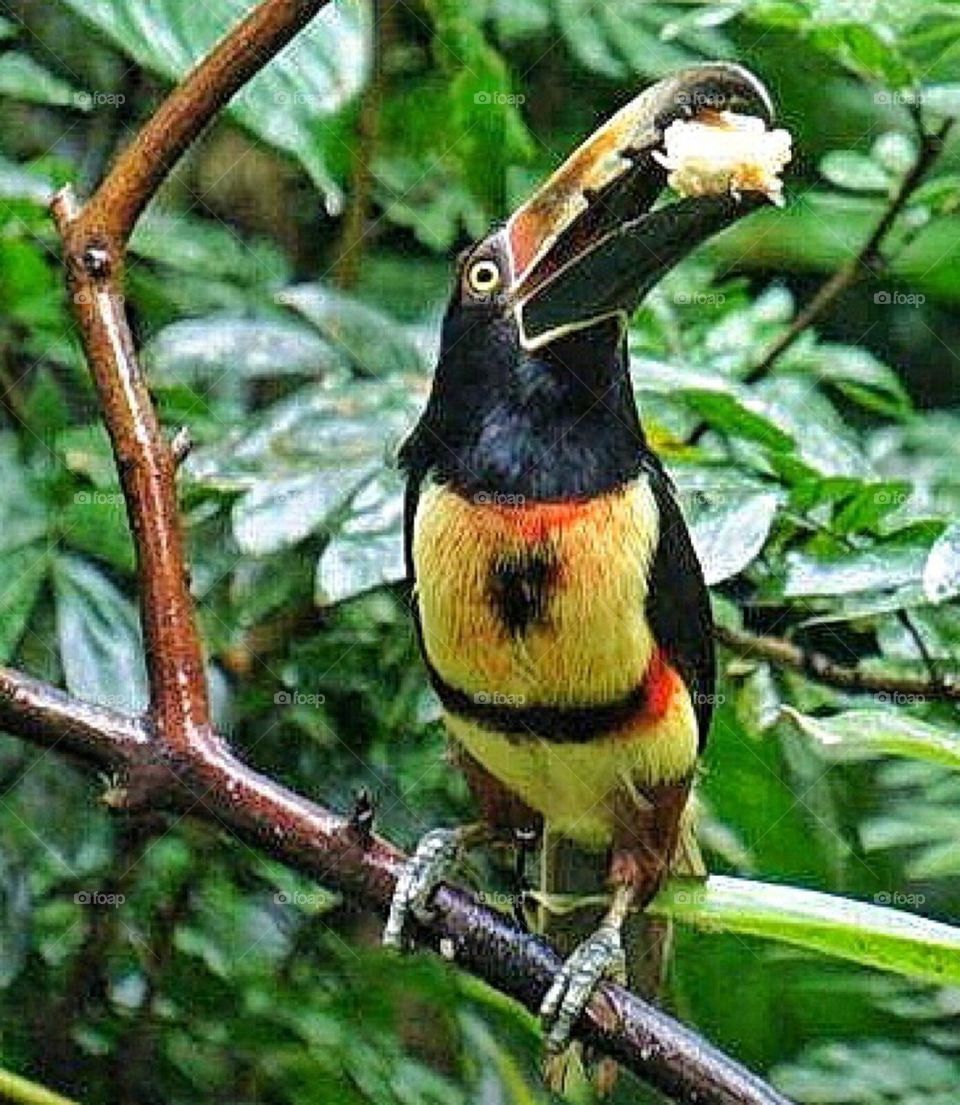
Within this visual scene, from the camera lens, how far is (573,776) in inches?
59.4

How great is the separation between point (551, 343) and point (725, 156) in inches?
9.9

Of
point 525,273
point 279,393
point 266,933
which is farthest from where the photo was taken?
point 279,393

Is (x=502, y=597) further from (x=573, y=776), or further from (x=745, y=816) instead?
(x=745, y=816)

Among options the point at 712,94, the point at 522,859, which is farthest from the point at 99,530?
the point at 712,94

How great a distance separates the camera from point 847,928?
3.80ft

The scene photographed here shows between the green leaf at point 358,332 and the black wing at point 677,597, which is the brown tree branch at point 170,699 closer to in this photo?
the black wing at point 677,597

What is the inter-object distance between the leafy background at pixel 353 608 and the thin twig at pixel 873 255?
0.7 inches

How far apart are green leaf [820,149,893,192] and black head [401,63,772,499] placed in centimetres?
54

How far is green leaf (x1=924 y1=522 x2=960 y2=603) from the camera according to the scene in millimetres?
1498

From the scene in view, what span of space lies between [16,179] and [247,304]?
36 centimetres

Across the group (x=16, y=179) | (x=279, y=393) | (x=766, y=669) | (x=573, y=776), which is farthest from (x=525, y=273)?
(x=279, y=393)

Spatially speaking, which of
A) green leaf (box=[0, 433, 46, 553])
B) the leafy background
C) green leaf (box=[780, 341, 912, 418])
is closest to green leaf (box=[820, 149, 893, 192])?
the leafy background

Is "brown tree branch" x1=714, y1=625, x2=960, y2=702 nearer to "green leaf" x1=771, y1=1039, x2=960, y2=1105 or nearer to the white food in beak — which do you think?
"green leaf" x1=771, y1=1039, x2=960, y2=1105

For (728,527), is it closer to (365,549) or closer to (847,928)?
(365,549)
